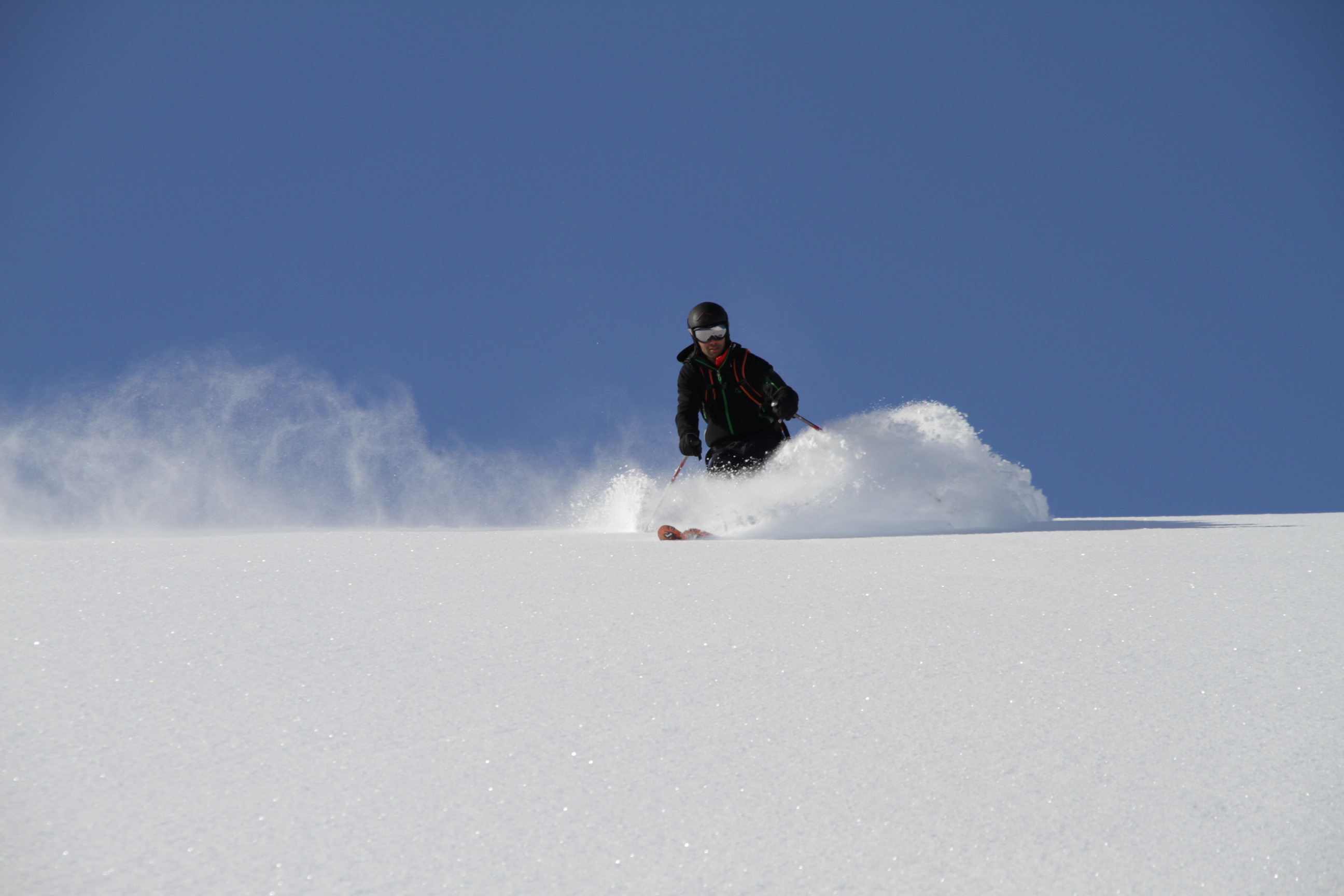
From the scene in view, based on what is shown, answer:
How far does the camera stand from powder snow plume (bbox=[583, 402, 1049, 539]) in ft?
18.4

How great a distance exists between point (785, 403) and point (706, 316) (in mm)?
881

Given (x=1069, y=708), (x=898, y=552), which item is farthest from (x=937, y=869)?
(x=898, y=552)

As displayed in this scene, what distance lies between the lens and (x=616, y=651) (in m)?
2.45

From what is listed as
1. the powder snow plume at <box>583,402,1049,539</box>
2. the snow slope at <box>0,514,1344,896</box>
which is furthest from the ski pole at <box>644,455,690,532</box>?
the snow slope at <box>0,514,1344,896</box>

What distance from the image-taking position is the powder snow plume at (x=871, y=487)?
561 cm

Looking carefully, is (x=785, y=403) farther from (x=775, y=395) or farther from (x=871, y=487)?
(x=871, y=487)

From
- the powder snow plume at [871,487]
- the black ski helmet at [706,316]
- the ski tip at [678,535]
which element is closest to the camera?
the ski tip at [678,535]

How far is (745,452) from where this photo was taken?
22.0ft

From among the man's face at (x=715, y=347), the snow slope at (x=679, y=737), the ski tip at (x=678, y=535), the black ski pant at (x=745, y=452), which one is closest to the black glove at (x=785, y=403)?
the black ski pant at (x=745, y=452)

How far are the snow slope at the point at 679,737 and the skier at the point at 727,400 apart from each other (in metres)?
3.36

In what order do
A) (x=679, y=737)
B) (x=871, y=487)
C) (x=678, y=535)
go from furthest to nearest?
(x=871, y=487) < (x=678, y=535) < (x=679, y=737)

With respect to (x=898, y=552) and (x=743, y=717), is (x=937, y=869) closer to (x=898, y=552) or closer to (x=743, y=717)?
(x=743, y=717)

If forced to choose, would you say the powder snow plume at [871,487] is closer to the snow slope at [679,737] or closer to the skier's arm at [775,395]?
the skier's arm at [775,395]

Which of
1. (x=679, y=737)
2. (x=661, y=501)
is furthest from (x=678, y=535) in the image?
(x=679, y=737)
